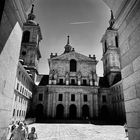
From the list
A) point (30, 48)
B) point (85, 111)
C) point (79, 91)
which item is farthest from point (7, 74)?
point (30, 48)

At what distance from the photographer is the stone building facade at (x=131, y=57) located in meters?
3.85

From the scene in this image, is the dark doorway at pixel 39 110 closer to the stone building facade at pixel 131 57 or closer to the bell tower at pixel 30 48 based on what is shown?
the bell tower at pixel 30 48

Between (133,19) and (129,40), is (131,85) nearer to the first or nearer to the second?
(129,40)

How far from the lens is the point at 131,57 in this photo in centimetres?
429

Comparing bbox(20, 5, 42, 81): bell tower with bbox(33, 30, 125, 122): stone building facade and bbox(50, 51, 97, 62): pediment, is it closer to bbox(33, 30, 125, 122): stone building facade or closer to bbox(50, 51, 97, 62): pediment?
bbox(33, 30, 125, 122): stone building facade

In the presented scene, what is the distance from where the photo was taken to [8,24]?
3.97 metres

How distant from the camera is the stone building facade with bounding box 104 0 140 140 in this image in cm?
385

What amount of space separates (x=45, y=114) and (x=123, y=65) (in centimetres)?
3822

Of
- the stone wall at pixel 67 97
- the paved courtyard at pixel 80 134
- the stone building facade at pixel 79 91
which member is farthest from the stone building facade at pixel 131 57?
the stone wall at pixel 67 97

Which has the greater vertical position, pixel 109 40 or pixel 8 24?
pixel 109 40

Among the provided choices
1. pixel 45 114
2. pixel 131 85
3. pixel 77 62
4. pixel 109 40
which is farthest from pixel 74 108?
pixel 131 85

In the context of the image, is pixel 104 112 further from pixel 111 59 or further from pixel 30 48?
pixel 30 48

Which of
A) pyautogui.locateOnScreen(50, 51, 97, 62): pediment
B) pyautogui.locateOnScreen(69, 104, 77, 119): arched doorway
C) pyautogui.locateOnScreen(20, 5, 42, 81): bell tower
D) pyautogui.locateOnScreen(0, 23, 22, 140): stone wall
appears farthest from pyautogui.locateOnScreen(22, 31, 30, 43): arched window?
pyautogui.locateOnScreen(0, 23, 22, 140): stone wall

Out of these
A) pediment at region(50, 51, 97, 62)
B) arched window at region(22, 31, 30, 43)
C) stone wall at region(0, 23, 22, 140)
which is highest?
arched window at region(22, 31, 30, 43)
